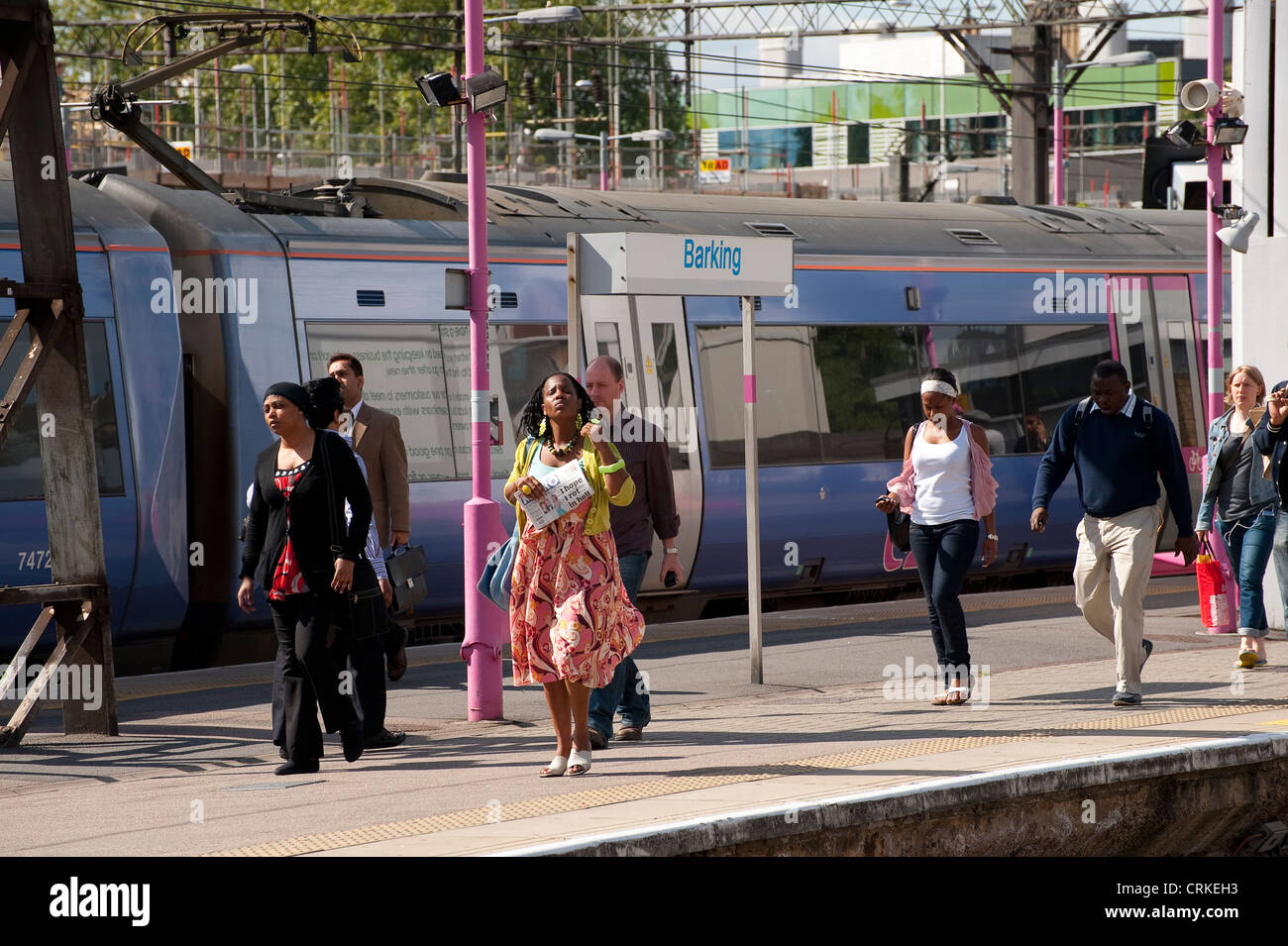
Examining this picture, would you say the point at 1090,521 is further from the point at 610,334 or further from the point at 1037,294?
the point at 1037,294

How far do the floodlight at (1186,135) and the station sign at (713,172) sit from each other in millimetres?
41424

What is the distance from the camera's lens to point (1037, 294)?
1562 centimetres

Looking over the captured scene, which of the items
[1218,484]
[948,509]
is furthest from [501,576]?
→ [1218,484]

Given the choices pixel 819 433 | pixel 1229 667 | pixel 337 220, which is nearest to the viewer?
pixel 1229 667

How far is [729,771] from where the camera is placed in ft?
24.6

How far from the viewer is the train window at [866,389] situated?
14281 mm

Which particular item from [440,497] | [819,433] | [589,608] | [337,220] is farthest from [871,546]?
[589,608]

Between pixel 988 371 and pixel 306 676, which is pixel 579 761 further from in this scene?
pixel 988 371

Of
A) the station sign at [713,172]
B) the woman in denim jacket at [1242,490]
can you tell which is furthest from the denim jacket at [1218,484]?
the station sign at [713,172]

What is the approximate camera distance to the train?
11.1m

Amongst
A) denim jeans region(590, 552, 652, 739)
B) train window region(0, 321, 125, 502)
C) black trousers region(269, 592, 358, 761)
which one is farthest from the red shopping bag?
train window region(0, 321, 125, 502)

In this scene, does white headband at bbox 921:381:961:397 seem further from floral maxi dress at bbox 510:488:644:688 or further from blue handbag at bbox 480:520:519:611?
blue handbag at bbox 480:520:519:611

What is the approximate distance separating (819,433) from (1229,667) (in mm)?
4525

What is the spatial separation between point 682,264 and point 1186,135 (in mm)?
5541
